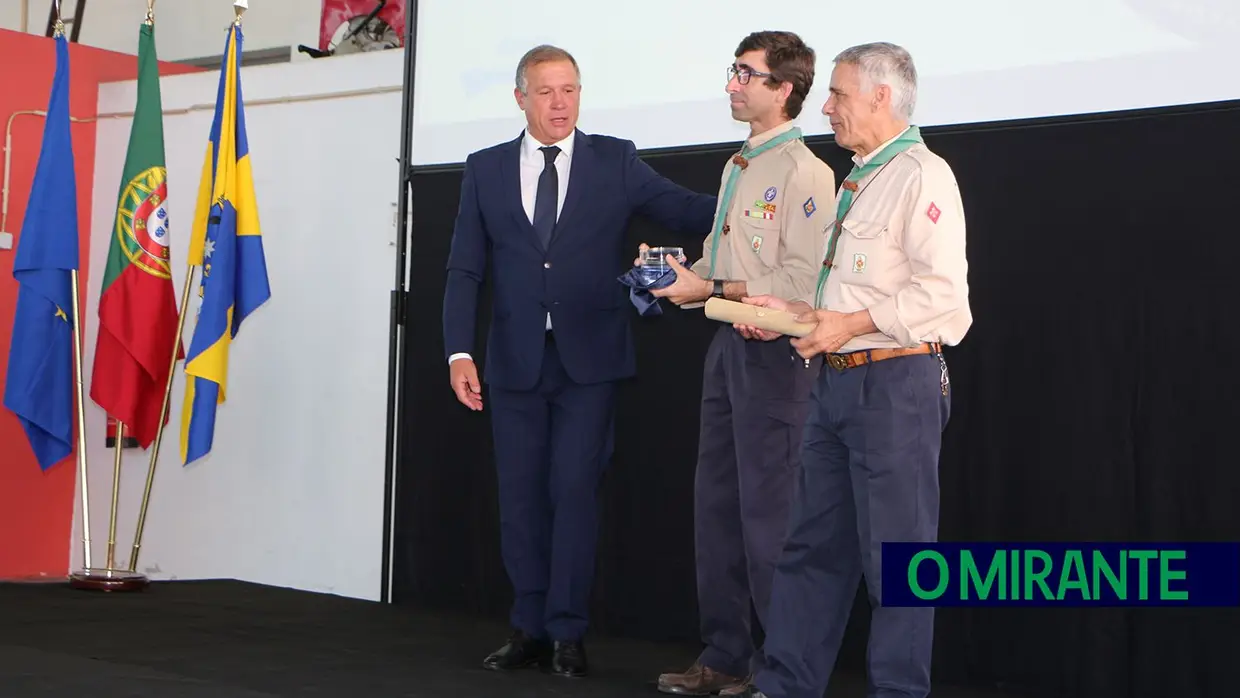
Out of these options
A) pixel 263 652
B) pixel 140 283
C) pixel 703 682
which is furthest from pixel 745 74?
pixel 140 283

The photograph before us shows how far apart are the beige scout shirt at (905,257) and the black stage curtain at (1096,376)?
3.08ft

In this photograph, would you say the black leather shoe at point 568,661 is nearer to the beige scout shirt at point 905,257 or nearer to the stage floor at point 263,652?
the stage floor at point 263,652

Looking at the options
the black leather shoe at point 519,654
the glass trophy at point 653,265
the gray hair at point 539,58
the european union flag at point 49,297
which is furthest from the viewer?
the european union flag at point 49,297

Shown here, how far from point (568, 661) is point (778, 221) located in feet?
3.92

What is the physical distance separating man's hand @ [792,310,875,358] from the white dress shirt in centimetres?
103

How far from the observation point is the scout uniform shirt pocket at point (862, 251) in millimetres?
2584

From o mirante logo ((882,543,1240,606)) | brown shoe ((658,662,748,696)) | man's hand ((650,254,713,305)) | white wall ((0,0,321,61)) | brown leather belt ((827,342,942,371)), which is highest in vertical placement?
white wall ((0,0,321,61))

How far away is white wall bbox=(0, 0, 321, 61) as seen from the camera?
638 cm

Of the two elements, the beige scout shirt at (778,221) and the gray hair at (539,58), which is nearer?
the beige scout shirt at (778,221)

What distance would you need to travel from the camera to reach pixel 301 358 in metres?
5.17

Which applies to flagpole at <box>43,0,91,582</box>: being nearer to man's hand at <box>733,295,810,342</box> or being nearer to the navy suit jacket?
the navy suit jacket

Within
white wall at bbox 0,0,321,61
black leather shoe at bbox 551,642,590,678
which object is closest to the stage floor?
black leather shoe at bbox 551,642,590,678

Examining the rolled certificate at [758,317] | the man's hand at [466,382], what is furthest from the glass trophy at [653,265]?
the man's hand at [466,382]

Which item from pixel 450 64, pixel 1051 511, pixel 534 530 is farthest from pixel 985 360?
pixel 450 64
